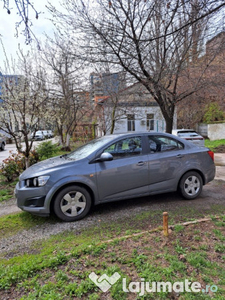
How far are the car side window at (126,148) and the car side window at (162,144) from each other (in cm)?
29

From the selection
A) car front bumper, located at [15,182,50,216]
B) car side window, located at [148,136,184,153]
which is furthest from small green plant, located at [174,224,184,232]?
car front bumper, located at [15,182,50,216]

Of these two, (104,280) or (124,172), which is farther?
(124,172)

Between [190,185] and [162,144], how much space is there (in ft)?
3.66

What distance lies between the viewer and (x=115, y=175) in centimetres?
387

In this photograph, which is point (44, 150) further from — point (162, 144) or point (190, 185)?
point (190, 185)

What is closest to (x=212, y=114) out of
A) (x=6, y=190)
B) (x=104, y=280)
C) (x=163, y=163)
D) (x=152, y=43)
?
(x=152, y=43)

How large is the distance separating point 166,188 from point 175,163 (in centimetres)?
58

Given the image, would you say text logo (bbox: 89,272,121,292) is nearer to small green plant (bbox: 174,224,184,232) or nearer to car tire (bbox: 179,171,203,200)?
small green plant (bbox: 174,224,184,232)

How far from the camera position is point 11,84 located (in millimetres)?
7852

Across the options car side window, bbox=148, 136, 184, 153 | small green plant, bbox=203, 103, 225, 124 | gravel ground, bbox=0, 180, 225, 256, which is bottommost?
gravel ground, bbox=0, 180, 225, 256

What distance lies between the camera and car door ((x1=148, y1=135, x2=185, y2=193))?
4.18m

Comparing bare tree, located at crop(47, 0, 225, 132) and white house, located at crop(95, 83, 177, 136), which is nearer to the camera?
bare tree, located at crop(47, 0, 225, 132)

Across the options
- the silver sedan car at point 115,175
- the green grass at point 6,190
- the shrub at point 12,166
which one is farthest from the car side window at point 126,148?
the shrub at point 12,166

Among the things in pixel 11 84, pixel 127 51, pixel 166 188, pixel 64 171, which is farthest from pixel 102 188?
pixel 11 84
